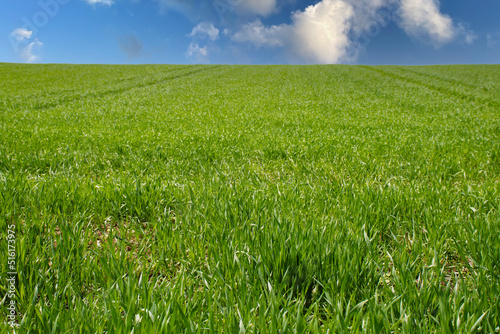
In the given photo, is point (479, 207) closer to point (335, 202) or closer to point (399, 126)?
point (335, 202)

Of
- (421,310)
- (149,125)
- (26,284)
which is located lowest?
(26,284)

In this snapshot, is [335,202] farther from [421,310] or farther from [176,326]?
[176,326]

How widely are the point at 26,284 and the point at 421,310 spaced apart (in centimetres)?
230

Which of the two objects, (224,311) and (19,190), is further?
(19,190)

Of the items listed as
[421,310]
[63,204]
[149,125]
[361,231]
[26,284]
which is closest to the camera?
[421,310]

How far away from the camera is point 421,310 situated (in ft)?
4.52

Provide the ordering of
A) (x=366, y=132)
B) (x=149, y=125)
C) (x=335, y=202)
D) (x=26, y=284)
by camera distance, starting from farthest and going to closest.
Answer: (x=149, y=125) < (x=366, y=132) < (x=335, y=202) < (x=26, y=284)

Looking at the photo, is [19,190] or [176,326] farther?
[19,190]

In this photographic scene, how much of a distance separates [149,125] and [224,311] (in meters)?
8.81

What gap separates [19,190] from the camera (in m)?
3.06

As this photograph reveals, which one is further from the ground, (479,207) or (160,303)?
(479,207)

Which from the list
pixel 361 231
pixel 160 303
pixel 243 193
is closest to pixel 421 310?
pixel 361 231

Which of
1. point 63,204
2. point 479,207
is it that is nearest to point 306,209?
point 479,207

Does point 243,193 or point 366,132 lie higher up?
point 366,132
